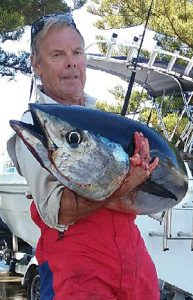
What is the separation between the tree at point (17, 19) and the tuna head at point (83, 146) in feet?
36.9

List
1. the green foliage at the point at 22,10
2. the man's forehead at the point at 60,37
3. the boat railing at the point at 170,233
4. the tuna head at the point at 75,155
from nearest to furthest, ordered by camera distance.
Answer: the tuna head at the point at 75,155 → the man's forehead at the point at 60,37 → the boat railing at the point at 170,233 → the green foliage at the point at 22,10

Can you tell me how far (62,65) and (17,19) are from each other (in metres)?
11.3

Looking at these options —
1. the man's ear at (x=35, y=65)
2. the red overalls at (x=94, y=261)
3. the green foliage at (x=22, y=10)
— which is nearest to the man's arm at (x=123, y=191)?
the red overalls at (x=94, y=261)

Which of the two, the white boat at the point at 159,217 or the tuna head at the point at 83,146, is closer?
the tuna head at the point at 83,146

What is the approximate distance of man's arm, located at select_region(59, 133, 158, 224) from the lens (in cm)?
199

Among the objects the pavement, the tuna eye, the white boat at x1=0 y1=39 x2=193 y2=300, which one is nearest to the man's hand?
the tuna eye

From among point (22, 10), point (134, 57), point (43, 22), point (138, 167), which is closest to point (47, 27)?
point (43, 22)

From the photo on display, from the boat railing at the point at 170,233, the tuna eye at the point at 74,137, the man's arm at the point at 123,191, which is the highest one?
the tuna eye at the point at 74,137

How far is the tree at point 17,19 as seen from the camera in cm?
1347

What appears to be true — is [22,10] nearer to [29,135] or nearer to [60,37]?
[60,37]

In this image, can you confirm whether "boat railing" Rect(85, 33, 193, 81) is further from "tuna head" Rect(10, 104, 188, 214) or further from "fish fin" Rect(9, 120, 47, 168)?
"fish fin" Rect(9, 120, 47, 168)

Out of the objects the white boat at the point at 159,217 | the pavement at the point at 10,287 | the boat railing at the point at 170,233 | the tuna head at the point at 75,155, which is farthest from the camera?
the pavement at the point at 10,287

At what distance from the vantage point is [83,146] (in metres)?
1.92

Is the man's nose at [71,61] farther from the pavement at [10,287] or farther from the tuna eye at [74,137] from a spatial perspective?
the pavement at [10,287]
